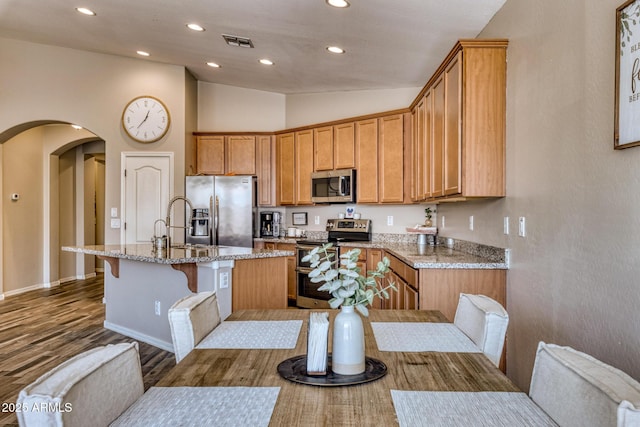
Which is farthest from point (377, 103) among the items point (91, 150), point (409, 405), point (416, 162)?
point (91, 150)

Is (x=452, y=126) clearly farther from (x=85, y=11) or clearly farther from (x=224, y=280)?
(x=85, y=11)

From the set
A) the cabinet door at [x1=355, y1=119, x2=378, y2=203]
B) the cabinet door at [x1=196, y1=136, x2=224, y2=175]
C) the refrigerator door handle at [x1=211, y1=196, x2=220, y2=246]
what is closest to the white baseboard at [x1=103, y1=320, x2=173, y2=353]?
the refrigerator door handle at [x1=211, y1=196, x2=220, y2=246]

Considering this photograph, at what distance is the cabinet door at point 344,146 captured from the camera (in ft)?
17.5

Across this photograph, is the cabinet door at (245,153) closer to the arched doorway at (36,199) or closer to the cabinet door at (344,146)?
the cabinet door at (344,146)

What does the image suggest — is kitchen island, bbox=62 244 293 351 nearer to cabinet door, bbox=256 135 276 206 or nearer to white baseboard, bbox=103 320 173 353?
white baseboard, bbox=103 320 173 353

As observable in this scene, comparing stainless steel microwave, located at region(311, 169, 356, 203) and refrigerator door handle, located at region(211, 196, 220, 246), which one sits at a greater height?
stainless steel microwave, located at region(311, 169, 356, 203)

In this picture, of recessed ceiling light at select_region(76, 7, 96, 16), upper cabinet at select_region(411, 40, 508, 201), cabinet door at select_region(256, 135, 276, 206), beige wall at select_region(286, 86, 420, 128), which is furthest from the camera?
cabinet door at select_region(256, 135, 276, 206)

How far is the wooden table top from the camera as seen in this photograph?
934 millimetres

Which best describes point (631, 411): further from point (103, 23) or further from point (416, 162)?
point (103, 23)

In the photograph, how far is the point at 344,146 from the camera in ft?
17.7

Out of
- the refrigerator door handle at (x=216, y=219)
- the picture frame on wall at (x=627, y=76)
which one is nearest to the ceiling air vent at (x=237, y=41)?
the refrigerator door handle at (x=216, y=219)

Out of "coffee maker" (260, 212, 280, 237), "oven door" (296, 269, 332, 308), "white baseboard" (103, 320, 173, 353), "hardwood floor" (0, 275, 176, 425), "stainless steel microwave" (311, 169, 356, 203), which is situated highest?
"stainless steel microwave" (311, 169, 356, 203)

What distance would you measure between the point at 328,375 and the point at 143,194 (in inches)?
212

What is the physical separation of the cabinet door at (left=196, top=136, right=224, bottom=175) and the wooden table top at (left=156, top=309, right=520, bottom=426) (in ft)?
16.7
